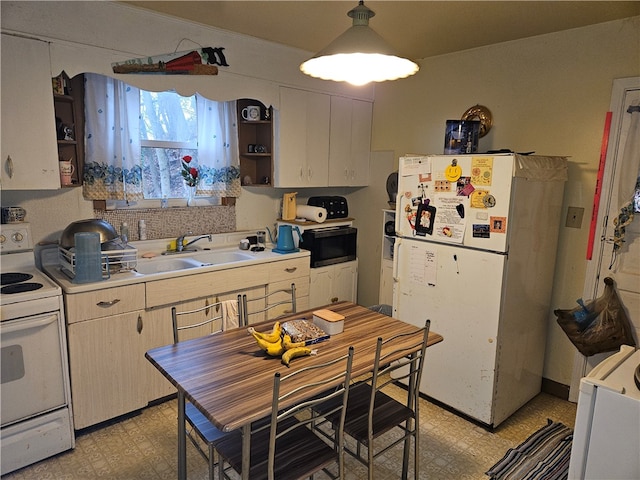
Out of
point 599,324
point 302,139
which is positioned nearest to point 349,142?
point 302,139

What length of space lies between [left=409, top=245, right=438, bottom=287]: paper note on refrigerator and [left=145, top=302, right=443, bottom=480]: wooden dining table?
2.09 feet

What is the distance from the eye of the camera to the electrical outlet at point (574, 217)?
280 centimetres

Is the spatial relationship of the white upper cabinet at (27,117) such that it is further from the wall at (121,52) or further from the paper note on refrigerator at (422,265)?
the paper note on refrigerator at (422,265)

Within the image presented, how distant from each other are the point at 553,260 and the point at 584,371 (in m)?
0.79

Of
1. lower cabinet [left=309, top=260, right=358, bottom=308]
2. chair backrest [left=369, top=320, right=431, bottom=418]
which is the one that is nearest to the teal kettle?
lower cabinet [left=309, top=260, right=358, bottom=308]

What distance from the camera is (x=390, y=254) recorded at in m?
3.67

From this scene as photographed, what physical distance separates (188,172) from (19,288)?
142 centimetres

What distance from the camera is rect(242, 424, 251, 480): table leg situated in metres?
1.38

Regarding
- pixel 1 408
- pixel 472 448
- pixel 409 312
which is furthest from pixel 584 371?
pixel 1 408

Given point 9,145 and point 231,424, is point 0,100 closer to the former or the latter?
point 9,145

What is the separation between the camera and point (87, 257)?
2277mm

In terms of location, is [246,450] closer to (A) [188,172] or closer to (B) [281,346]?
(B) [281,346]

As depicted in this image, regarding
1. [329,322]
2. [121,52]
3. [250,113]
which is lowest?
[329,322]

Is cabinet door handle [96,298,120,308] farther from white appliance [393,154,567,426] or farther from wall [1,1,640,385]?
white appliance [393,154,567,426]
